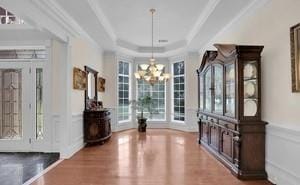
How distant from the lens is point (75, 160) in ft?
17.0

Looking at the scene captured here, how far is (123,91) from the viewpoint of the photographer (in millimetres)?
10055

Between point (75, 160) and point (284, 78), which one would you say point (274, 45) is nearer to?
point (284, 78)

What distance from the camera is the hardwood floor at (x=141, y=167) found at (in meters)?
3.91

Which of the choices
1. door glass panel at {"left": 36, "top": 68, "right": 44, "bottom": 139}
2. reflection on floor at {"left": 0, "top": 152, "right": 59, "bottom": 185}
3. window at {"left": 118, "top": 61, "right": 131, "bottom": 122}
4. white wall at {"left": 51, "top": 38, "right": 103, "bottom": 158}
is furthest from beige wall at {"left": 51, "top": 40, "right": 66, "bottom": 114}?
window at {"left": 118, "top": 61, "right": 131, "bottom": 122}

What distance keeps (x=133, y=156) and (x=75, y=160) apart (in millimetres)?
1227

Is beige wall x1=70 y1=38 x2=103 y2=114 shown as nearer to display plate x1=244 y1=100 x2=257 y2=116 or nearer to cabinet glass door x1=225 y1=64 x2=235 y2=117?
cabinet glass door x1=225 y1=64 x2=235 y2=117

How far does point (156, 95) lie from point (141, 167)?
616cm

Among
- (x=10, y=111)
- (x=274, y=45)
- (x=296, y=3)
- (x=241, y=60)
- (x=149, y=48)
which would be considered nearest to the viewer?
(x=296, y=3)

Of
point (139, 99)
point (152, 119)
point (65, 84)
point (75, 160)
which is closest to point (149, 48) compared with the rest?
point (139, 99)

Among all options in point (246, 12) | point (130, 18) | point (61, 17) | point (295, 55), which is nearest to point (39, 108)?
point (61, 17)

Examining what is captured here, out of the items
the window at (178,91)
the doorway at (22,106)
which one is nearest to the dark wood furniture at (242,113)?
the doorway at (22,106)

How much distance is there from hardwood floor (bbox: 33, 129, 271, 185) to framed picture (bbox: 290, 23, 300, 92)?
1597mm

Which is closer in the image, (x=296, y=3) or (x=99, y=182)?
(x=296, y=3)

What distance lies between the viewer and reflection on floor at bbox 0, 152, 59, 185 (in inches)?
157
